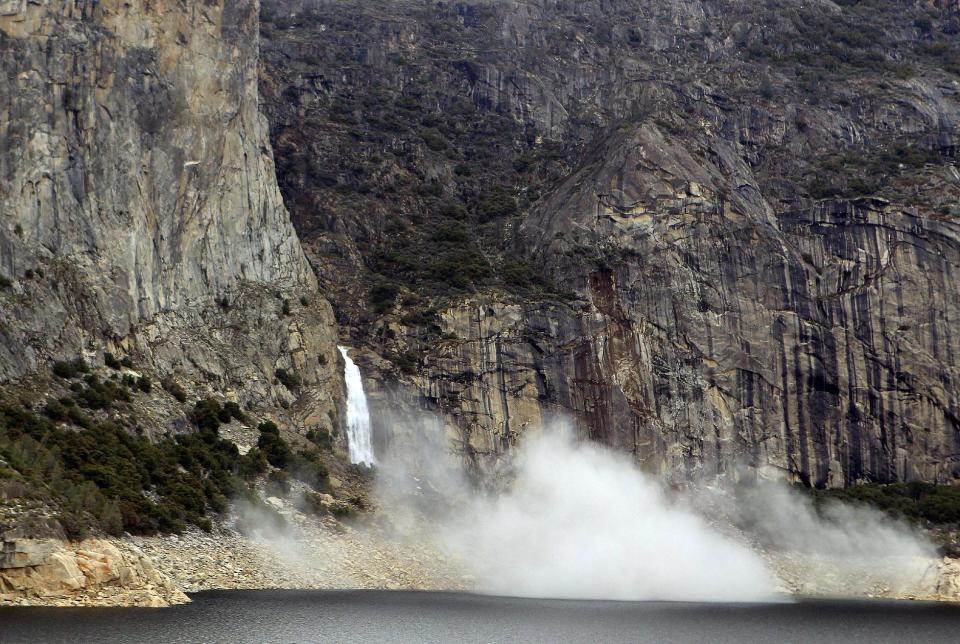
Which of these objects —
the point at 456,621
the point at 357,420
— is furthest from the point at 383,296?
the point at 456,621

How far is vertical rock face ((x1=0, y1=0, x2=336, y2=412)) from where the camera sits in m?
95.1

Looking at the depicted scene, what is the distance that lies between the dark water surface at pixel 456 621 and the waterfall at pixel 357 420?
66.4 feet

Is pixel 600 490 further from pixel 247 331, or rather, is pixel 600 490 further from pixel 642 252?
pixel 247 331

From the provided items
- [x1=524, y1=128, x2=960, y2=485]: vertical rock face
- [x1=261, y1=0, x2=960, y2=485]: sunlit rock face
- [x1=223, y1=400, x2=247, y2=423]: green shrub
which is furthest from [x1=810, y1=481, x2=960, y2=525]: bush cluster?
[x1=223, y1=400, x2=247, y2=423]: green shrub

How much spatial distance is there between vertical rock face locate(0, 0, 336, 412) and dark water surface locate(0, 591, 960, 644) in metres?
28.2

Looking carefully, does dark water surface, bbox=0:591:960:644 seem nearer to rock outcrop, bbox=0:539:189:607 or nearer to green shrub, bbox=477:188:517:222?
rock outcrop, bbox=0:539:189:607

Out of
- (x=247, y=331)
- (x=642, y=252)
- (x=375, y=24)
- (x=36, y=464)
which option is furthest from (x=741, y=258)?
(x=36, y=464)

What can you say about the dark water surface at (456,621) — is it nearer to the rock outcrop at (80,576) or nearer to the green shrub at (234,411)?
the rock outcrop at (80,576)

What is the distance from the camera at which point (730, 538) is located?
111750mm

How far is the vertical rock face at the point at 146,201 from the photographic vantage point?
95.1 meters

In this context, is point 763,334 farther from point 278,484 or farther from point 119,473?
point 119,473

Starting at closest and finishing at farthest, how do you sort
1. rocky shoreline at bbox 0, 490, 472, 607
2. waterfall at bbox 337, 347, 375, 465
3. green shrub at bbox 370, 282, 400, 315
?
rocky shoreline at bbox 0, 490, 472, 607, waterfall at bbox 337, 347, 375, 465, green shrub at bbox 370, 282, 400, 315

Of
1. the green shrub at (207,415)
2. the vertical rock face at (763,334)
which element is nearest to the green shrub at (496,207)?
the vertical rock face at (763,334)

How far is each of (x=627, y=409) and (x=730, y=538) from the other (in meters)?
15.4
